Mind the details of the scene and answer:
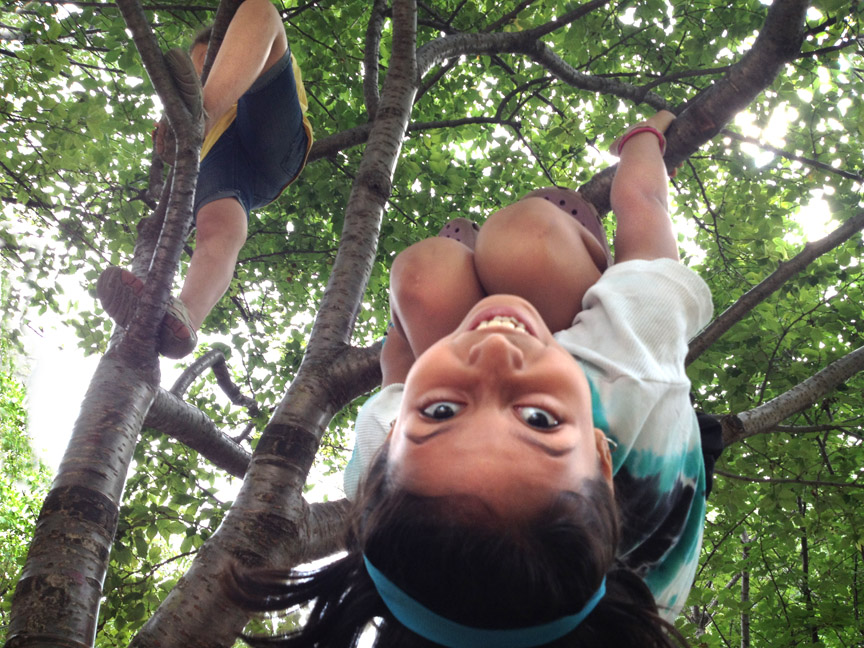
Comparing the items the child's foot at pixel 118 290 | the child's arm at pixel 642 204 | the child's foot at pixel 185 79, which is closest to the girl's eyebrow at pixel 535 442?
the child's arm at pixel 642 204

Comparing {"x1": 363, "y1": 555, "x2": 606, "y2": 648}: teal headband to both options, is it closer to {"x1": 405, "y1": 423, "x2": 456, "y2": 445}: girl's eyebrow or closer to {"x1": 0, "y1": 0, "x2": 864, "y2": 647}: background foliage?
{"x1": 405, "y1": 423, "x2": 456, "y2": 445}: girl's eyebrow

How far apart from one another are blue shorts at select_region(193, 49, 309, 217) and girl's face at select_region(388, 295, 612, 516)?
2276mm

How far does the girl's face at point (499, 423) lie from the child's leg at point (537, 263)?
28 centimetres

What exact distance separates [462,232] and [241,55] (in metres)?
1.31

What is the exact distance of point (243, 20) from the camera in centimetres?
277

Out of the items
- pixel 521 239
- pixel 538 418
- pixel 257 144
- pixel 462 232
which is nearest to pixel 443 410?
pixel 538 418

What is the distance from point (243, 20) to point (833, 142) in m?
4.09

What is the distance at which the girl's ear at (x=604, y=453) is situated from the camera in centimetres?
132

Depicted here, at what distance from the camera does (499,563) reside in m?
1.08

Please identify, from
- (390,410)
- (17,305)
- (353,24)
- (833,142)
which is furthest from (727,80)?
(17,305)

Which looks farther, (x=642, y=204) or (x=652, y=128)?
(x=652, y=128)

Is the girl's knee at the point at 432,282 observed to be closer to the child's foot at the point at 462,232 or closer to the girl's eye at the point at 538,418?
the child's foot at the point at 462,232

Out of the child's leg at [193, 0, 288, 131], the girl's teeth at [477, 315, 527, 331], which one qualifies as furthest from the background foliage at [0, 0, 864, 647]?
the girl's teeth at [477, 315, 527, 331]

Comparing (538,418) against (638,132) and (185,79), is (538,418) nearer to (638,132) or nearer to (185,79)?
(638,132)
